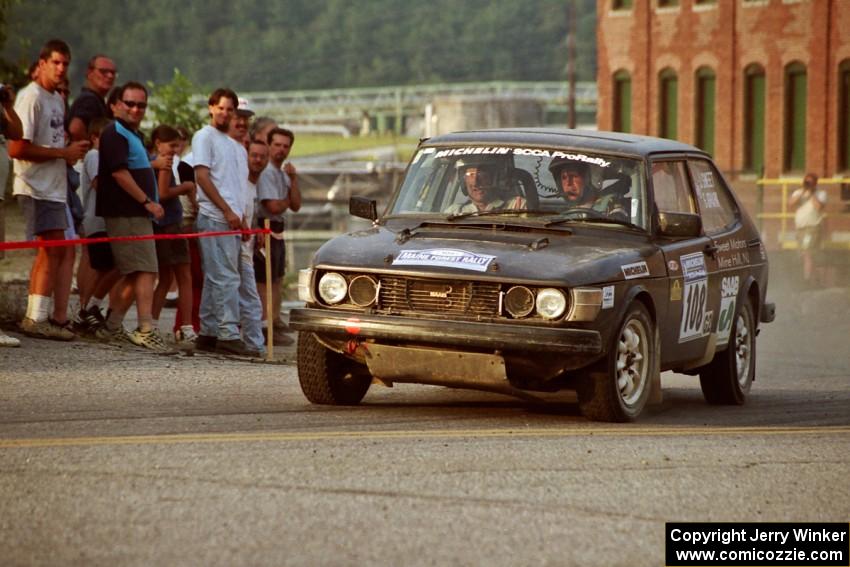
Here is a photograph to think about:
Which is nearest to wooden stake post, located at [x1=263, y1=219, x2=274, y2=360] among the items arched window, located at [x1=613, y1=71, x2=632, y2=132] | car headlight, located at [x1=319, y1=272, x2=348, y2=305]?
car headlight, located at [x1=319, y1=272, x2=348, y2=305]

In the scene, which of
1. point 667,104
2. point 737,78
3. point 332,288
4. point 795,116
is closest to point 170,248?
point 332,288

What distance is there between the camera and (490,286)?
9.43 meters

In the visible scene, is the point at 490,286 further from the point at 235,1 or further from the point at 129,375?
the point at 235,1

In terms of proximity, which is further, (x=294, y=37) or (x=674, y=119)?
(x=294, y=37)

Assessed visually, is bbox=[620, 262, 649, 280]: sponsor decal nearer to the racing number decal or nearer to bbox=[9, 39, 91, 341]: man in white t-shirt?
the racing number decal

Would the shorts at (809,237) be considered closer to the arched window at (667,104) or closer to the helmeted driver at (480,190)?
the arched window at (667,104)

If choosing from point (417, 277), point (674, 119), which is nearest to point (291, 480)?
point (417, 277)

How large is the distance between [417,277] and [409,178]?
5.20 ft

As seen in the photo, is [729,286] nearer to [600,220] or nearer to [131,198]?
[600,220]

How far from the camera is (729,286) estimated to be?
464 inches

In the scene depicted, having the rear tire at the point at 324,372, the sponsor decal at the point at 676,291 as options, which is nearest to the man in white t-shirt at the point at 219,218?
the rear tire at the point at 324,372

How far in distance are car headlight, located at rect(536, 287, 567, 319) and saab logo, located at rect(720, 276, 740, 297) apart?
260 centimetres

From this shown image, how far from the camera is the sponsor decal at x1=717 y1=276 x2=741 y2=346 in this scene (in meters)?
11.6

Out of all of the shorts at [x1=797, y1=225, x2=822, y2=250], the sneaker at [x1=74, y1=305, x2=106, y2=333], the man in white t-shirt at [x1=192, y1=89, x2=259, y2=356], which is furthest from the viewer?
the shorts at [x1=797, y1=225, x2=822, y2=250]
